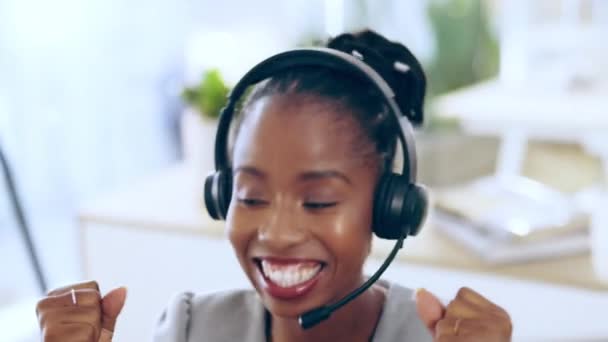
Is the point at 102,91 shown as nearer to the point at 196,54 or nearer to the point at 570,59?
the point at 196,54

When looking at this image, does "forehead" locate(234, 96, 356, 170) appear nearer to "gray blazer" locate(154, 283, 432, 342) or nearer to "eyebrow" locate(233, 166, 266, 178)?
"eyebrow" locate(233, 166, 266, 178)

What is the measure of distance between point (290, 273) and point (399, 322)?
7.0 inches

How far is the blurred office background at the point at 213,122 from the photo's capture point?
1271 millimetres

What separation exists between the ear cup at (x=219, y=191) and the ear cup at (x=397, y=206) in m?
0.14

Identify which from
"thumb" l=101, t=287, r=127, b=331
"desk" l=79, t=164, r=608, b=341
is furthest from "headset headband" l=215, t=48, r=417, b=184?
"desk" l=79, t=164, r=608, b=341

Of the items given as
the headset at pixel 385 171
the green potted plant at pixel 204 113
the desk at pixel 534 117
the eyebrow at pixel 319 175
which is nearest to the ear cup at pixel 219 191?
the headset at pixel 385 171

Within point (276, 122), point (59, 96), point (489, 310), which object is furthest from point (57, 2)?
point (489, 310)

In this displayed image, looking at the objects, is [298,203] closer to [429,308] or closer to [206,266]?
[429,308]

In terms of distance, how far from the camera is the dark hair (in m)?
0.67

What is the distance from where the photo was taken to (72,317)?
679 millimetres

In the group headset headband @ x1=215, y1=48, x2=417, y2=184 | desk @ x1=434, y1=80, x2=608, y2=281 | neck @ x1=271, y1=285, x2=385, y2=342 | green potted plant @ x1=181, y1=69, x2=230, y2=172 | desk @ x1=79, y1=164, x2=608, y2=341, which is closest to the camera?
headset headband @ x1=215, y1=48, x2=417, y2=184

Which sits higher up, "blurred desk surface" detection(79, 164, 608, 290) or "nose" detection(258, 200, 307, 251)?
"nose" detection(258, 200, 307, 251)

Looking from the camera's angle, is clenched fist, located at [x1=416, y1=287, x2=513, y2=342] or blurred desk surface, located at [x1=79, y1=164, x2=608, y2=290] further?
blurred desk surface, located at [x1=79, y1=164, x2=608, y2=290]

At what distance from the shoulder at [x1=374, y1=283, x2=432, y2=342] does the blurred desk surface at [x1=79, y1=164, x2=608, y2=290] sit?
0.90 feet
